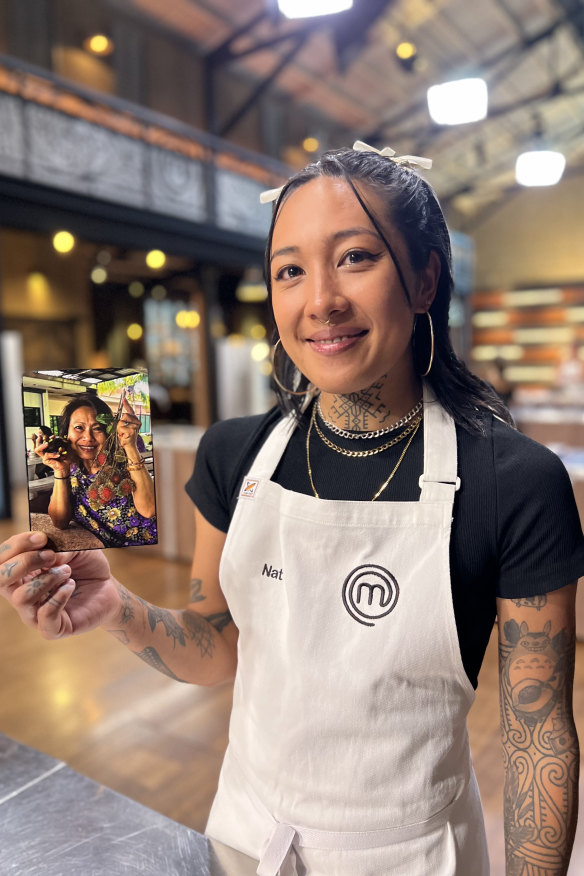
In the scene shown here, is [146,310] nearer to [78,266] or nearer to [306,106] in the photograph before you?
[78,266]

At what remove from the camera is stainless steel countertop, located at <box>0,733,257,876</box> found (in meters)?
0.98

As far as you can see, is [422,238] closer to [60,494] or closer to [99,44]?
[60,494]

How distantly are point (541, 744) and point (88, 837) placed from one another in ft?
2.32

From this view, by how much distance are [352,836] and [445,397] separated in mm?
641

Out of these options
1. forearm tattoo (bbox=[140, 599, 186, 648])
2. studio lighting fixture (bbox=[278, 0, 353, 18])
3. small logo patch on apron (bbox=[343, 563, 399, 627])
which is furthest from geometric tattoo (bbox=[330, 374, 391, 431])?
studio lighting fixture (bbox=[278, 0, 353, 18])

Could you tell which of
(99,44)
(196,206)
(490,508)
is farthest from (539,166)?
A: (490,508)

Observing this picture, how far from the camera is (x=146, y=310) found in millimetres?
11062

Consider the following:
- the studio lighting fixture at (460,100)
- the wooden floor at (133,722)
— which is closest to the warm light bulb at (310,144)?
the studio lighting fixture at (460,100)

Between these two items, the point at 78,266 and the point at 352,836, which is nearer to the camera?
the point at 352,836

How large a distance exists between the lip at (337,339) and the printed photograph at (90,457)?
25 centimetres

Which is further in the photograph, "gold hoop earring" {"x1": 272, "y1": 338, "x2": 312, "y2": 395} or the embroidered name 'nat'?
"gold hoop earring" {"x1": 272, "y1": 338, "x2": 312, "y2": 395}

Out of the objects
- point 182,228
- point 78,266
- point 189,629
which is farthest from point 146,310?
point 189,629

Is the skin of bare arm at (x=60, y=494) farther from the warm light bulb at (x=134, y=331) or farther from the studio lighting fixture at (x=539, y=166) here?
the warm light bulb at (x=134, y=331)

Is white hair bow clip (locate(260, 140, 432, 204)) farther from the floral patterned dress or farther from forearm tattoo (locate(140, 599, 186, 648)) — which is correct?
forearm tattoo (locate(140, 599, 186, 648))
